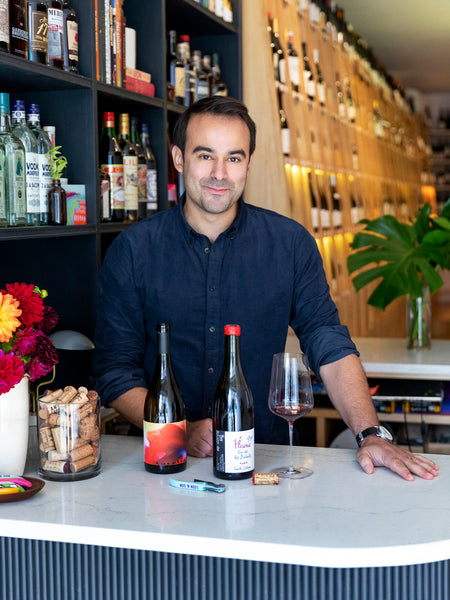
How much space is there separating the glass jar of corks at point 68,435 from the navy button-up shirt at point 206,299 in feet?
1.49

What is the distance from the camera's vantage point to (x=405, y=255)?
3557mm

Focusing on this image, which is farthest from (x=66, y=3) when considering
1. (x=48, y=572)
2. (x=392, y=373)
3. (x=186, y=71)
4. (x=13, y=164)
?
(x=392, y=373)

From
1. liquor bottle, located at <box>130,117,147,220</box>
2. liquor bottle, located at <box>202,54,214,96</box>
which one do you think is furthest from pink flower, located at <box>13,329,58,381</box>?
liquor bottle, located at <box>202,54,214,96</box>

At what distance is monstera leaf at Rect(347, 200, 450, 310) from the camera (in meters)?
3.48

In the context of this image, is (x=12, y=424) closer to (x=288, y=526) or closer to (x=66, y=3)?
(x=288, y=526)

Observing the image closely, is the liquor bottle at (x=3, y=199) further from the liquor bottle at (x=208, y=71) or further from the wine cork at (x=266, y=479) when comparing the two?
the liquor bottle at (x=208, y=71)

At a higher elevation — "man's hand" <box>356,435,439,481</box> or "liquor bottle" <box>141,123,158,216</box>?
"liquor bottle" <box>141,123,158,216</box>

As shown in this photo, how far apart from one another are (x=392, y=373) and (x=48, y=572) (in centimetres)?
194

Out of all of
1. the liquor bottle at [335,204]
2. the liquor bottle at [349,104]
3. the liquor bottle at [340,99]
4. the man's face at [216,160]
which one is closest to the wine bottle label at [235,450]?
the man's face at [216,160]

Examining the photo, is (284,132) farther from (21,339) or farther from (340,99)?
(21,339)

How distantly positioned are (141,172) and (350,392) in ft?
4.01

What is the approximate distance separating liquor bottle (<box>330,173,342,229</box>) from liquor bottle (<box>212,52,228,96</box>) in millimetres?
1743

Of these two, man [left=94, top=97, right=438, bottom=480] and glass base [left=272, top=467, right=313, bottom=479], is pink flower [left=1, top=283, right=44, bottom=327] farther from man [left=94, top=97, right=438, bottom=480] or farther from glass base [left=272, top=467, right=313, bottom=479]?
glass base [left=272, top=467, right=313, bottom=479]

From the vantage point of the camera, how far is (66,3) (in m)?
2.19
